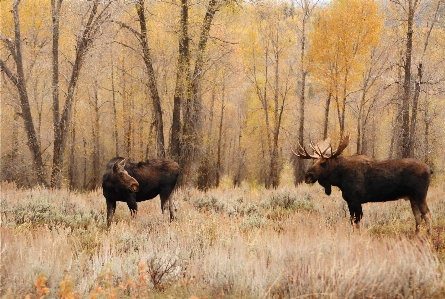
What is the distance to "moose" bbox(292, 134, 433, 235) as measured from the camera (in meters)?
7.52

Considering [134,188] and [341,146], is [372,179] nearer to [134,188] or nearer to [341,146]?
[341,146]

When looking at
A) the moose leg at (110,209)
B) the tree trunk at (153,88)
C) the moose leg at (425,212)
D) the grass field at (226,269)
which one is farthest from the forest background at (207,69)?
the grass field at (226,269)

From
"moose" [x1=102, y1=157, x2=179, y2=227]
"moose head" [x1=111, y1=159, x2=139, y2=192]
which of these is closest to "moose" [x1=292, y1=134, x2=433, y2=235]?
"moose" [x1=102, y1=157, x2=179, y2=227]

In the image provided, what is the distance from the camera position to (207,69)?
41.1ft

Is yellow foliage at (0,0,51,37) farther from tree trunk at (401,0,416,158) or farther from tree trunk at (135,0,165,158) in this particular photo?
tree trunk at (401,0,416,158)

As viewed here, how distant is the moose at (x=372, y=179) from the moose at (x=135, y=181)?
10.1ft

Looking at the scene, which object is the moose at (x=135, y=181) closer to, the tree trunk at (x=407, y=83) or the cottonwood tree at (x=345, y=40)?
the tree trunk at (x=407, y=83)

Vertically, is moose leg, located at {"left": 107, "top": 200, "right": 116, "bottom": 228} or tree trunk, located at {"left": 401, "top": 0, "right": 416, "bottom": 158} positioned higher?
tree trunk, located at {"left": 401, "top": 0, "right": 416, "bottom": 158}

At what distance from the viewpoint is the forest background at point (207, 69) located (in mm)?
13234

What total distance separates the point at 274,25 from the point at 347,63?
739 cm

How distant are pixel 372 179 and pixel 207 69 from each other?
21.0 ft

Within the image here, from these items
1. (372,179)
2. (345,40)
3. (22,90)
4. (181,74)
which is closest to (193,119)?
(181,74)

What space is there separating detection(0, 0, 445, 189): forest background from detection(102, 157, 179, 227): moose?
12.0 ft

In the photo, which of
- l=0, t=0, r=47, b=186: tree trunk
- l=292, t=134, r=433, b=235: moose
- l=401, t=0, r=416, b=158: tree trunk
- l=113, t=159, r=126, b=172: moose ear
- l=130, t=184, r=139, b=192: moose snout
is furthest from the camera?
l=0, t=0, r=47, b=186: tree trunk
